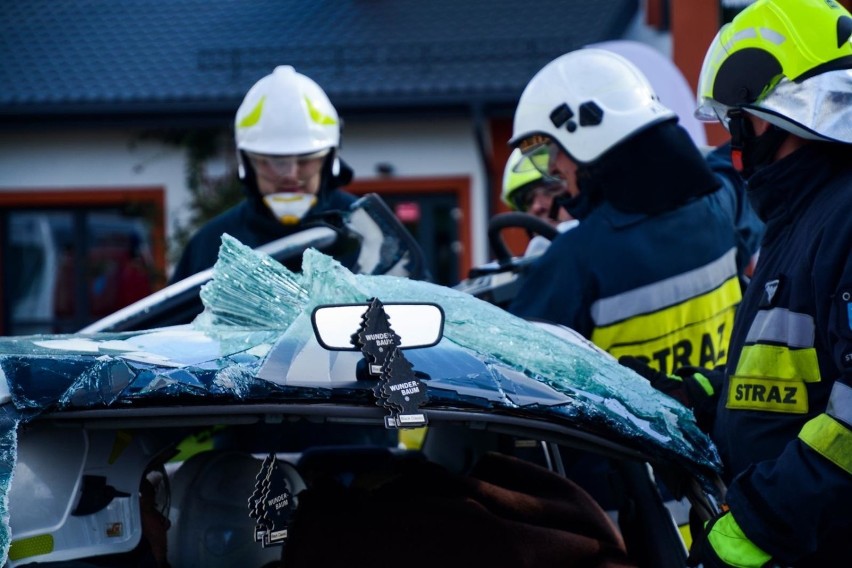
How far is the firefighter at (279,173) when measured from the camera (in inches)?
191

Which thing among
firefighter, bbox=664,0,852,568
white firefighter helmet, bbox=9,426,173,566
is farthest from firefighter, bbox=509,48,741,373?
white firefighter helmet, bbox=9,426,173,566

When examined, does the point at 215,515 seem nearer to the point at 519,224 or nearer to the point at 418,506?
the point at 418,506

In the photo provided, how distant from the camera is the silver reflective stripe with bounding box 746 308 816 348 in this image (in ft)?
8.58

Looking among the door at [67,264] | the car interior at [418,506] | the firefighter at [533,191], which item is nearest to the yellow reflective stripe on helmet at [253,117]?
the firefighter at [533,191]

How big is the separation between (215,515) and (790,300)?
128cm

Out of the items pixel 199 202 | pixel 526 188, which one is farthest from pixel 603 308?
pixel 199 202

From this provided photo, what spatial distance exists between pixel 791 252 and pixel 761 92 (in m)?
0.38

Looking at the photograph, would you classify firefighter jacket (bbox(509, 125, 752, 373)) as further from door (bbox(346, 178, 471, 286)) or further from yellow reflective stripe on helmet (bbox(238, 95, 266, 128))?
door (bbox(346, 178, 471, 286))

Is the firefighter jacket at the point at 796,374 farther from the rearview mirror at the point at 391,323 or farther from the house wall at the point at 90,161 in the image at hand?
the house wall at the point at 90,161

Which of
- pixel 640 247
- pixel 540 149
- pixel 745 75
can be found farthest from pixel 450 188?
pixel 745 75

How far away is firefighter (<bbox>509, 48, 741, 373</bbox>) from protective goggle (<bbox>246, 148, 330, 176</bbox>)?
123 cm

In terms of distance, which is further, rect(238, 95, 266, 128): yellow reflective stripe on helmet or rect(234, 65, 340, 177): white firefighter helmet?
rect(238, 95, 266, 128): yellow reflective stripe on helmet

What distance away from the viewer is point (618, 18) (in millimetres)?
17453


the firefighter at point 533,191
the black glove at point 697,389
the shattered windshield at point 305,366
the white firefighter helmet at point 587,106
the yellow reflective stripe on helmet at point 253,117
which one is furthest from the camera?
the firefighter at point 533,191
